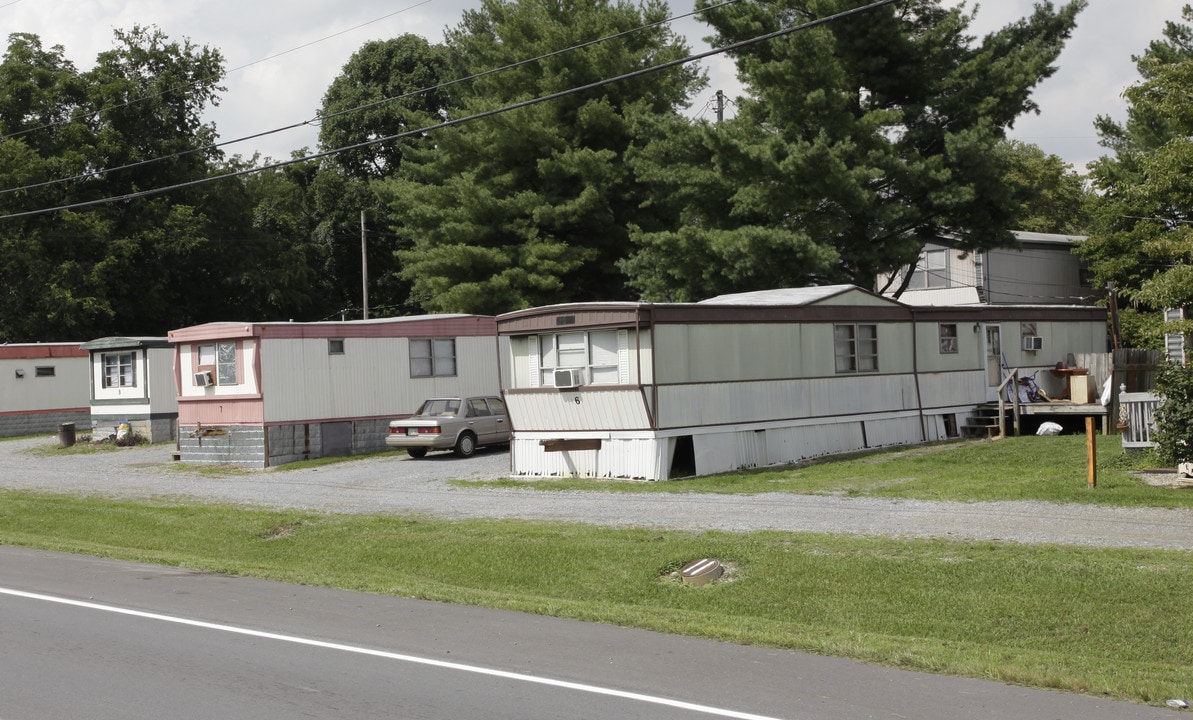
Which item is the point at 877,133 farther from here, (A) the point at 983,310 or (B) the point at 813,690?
(B) the point at 813,690

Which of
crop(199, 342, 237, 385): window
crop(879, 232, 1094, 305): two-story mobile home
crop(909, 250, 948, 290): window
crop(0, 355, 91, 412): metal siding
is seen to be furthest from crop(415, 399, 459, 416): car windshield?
crop(909, 250, 948, 290): window

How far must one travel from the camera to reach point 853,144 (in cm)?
3312

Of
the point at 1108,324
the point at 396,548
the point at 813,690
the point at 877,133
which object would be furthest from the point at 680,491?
the point at 1108,324

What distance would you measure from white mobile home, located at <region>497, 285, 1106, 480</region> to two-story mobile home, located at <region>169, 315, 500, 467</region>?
4852 millimetres

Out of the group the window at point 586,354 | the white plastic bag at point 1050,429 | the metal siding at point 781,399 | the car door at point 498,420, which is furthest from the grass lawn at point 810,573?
the car door at point 498,420

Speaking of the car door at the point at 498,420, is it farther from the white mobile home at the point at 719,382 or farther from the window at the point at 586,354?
the window at the point at 586,354

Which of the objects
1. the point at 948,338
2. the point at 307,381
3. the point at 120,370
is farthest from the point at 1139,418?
the point at 120,370

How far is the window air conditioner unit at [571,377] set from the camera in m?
23.3

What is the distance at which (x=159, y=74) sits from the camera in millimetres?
58188

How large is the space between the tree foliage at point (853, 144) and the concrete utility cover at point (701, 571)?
20.2 m

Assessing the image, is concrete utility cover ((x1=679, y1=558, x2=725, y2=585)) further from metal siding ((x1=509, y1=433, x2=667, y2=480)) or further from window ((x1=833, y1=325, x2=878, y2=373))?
window ((x1=833, y1=325, x2=878, y2=373))

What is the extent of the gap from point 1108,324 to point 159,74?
44308 millimetres

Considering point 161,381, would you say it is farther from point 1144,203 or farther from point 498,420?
point 1144,203

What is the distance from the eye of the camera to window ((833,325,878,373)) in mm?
26547
